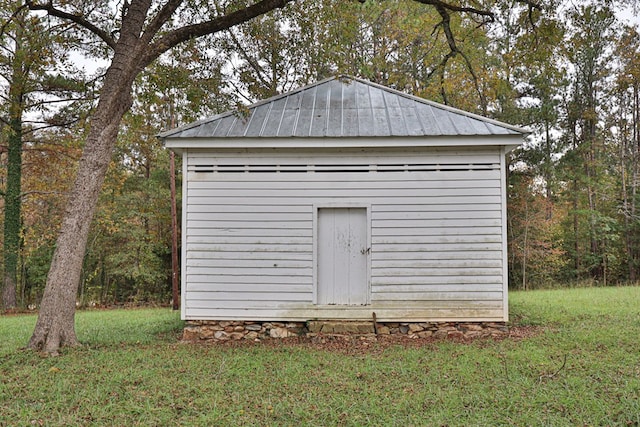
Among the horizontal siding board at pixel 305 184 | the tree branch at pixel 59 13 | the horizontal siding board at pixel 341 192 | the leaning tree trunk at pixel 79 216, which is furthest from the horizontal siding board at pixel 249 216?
the tree branch at pixel 59 13

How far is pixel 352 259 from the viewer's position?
24.1 feet

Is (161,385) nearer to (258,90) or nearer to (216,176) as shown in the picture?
(216,176)

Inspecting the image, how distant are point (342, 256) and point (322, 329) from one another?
123 centimetres

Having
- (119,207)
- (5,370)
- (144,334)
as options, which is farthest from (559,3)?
(119,207)

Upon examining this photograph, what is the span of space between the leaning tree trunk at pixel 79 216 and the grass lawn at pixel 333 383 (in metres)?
0.39

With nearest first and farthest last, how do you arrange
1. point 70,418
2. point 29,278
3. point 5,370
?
1. point 70,418
2. point 5,370
3. point 29,278

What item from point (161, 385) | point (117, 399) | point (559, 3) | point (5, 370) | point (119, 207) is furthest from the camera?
point (119, 207)

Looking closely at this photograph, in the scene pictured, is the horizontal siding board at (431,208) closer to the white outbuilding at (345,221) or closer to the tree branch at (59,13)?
the white outbuilding at (345,221)

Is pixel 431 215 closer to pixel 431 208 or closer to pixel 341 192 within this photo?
pixel 431 208

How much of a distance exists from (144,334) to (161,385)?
137 inches

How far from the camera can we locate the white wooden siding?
720 centimetres

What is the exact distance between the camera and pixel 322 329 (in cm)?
711

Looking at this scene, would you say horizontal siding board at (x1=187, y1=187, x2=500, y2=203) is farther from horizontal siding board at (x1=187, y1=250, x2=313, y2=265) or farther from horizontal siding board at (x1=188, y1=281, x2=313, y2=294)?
horizontal siding board at (x1=188, y1=281, x2=313, y2=294)

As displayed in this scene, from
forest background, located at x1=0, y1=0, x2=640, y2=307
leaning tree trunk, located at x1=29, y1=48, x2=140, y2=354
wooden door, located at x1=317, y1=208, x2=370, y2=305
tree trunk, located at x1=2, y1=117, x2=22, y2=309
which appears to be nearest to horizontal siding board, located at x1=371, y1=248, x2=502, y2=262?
wooden door, located at x1=317, y1=208, x2=370, y2=305
